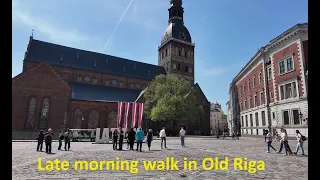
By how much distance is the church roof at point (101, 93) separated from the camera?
43969 mm

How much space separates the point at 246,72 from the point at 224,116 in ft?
277

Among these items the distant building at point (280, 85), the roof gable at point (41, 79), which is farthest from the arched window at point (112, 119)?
the distant building at point (280, 85)

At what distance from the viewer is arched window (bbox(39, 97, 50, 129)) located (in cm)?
3703

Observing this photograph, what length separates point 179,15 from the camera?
63.7m

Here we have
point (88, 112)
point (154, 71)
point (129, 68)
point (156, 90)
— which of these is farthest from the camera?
point (154, 71)

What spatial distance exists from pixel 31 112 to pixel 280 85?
41.6 m

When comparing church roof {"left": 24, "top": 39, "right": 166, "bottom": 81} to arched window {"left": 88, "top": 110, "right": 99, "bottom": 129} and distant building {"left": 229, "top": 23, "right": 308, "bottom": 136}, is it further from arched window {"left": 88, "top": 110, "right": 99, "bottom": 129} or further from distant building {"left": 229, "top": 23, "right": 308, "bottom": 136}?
distant building {"left": 229, "top": 23, "right": 308, "bottom": 136}

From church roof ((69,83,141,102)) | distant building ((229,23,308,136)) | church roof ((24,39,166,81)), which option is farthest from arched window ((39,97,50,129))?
distant building ((229,23,308,136))

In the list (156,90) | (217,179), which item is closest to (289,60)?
(156,90)

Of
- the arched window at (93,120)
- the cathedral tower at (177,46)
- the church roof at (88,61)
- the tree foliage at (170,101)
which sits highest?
the cathedral tower at (177,46)

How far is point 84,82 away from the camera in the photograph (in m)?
51.0

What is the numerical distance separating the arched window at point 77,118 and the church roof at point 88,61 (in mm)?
13890

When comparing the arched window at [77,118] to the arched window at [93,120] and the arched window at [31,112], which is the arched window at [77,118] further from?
the arched window at [31,112]

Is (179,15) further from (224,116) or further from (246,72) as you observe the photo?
(224,116)
